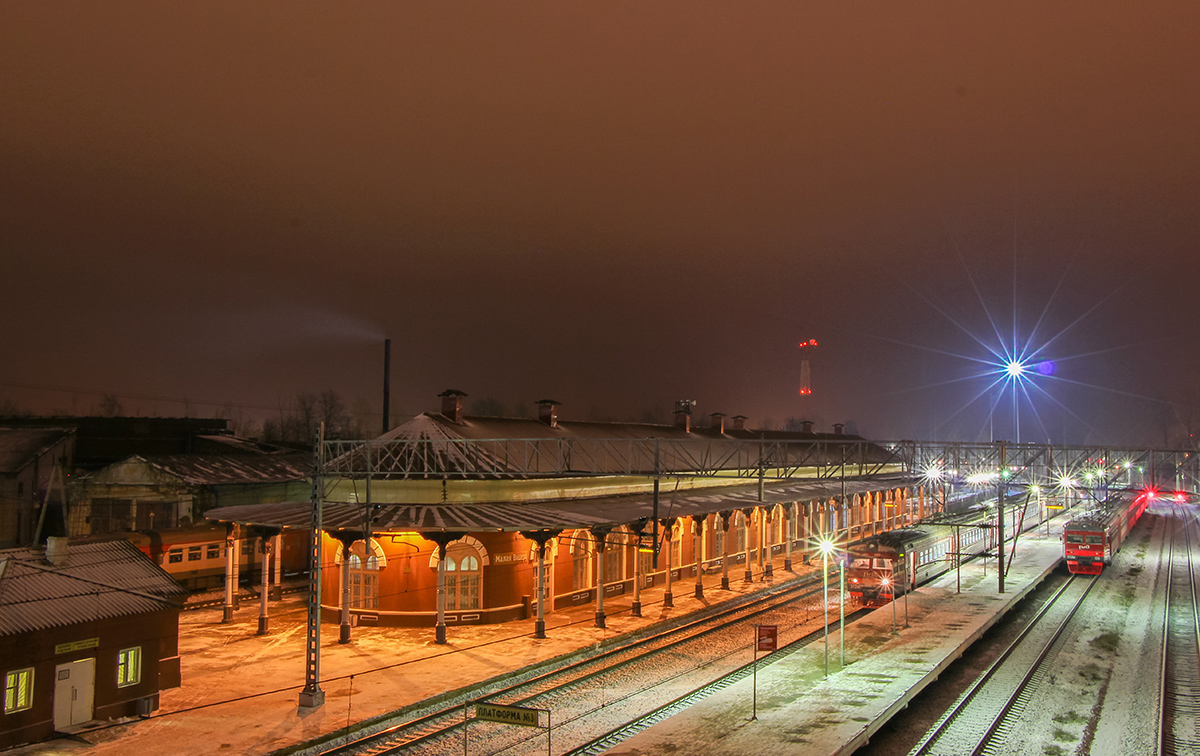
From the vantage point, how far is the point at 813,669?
23.9 meters

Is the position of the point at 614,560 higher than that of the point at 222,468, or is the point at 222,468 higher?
the point at 222,468

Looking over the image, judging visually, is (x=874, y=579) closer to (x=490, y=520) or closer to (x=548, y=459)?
(x=548, y=459)

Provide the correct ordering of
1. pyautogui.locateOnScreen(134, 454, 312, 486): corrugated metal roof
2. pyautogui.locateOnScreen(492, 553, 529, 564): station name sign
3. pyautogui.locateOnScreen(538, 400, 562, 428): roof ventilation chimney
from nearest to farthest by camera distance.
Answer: pyautogui.locateOnScreen(492, 553, 529, 564): station name sign → pyautogui.locateOnScreen(134, 454, 312, 486): corrugated metal roof → pyautogui.locateOnScreen(538, 400, 562, 428): roof ventilation chimney

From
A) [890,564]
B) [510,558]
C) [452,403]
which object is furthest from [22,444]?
[890,564]

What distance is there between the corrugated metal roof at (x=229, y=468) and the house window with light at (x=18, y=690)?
20.7 metres

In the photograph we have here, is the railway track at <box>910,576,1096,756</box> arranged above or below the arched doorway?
below

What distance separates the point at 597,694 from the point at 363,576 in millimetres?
11947

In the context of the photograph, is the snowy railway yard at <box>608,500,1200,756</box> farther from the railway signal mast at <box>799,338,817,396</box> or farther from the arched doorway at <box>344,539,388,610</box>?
the railway signal mast at <box>799,338,817,396</box>

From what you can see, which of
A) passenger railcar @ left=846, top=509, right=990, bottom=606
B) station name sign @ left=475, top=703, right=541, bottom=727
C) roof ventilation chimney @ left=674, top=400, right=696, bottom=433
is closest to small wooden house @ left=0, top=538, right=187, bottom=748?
station name sign @ left=475, top=703, right=541, bottom=727

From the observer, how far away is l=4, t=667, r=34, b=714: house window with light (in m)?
17.3

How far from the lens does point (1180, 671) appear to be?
25.2m

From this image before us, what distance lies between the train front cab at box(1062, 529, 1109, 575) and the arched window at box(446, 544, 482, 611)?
33.0 metres

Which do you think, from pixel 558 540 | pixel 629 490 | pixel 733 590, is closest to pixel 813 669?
pixel 558 540

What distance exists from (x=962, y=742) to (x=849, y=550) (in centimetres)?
1718
